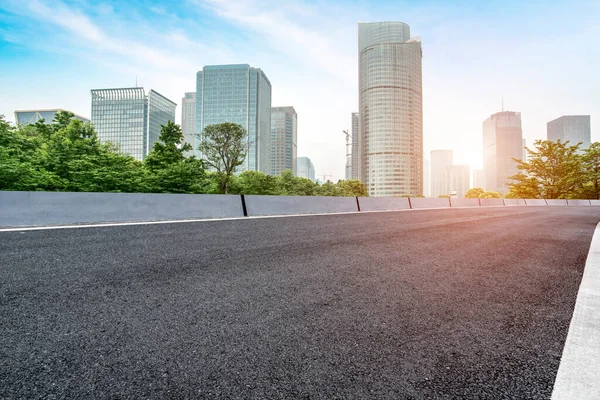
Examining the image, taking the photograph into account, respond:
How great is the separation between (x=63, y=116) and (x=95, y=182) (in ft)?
46.6

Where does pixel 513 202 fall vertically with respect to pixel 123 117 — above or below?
below

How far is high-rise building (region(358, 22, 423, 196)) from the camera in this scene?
579ft

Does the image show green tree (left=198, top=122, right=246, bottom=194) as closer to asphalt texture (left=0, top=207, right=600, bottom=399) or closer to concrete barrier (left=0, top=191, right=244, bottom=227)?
concrete barrier (left=0, top=191, right=244, bottom=227)

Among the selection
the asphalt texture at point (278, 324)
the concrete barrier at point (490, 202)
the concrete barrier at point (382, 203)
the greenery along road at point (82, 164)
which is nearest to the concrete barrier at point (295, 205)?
the concrete barrier at point (382, 203)

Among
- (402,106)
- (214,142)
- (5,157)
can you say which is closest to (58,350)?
(5,157)

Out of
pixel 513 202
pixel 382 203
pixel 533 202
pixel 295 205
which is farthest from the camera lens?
pixel 533 202

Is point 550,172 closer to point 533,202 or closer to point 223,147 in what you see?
point 533,202

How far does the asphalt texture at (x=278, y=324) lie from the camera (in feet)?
5.02

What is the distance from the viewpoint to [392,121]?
177 m

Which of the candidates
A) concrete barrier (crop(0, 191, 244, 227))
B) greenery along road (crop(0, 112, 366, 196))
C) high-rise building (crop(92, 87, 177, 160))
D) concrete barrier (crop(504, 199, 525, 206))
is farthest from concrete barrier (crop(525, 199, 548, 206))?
high-rise building (crop(92, 87, 177, 160))

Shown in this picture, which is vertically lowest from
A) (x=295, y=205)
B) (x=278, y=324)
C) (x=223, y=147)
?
(x=278, y=324)

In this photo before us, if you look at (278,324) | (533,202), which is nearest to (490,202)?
(533,202)

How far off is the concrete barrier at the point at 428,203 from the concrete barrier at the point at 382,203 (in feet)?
3.20

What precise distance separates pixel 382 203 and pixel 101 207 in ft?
52.6
